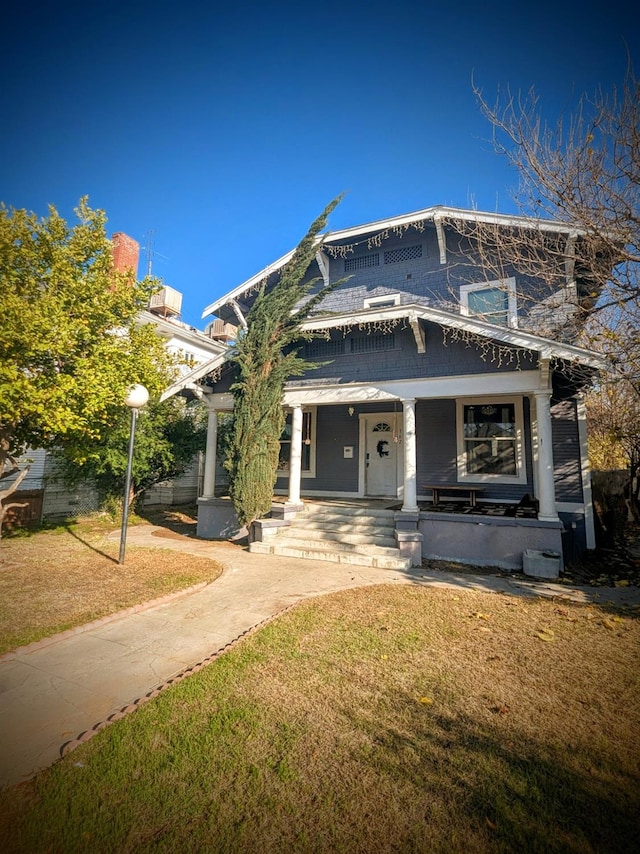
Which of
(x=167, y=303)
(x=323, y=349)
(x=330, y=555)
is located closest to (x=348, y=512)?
(x=330, y=555)

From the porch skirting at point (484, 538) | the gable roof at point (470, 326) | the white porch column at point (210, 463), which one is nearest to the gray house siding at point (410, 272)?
the gable roof at point (470, 326)

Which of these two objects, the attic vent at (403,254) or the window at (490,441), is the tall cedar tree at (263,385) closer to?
the attic vent at (403,254)

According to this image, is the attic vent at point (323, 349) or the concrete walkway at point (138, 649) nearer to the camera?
the concrete walkway at point (138, 649)

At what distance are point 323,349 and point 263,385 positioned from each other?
2275 millimetres

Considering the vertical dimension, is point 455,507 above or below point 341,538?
above

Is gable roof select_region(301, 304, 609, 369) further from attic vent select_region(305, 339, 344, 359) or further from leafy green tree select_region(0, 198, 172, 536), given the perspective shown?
leafy green tree select_region(0, 198, 172, 536)

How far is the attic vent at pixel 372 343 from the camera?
398 inches

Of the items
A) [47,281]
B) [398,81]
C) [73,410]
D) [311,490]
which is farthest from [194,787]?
[398,81]

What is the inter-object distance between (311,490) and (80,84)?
12266 millimetres

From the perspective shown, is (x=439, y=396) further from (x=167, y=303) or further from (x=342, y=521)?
(x=167, y=303)

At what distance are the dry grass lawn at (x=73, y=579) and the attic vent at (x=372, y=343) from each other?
6.28 m

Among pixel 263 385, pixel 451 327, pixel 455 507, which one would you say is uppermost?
pixel 451 327

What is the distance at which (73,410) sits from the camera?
24.3 ft

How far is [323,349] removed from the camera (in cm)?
1107
